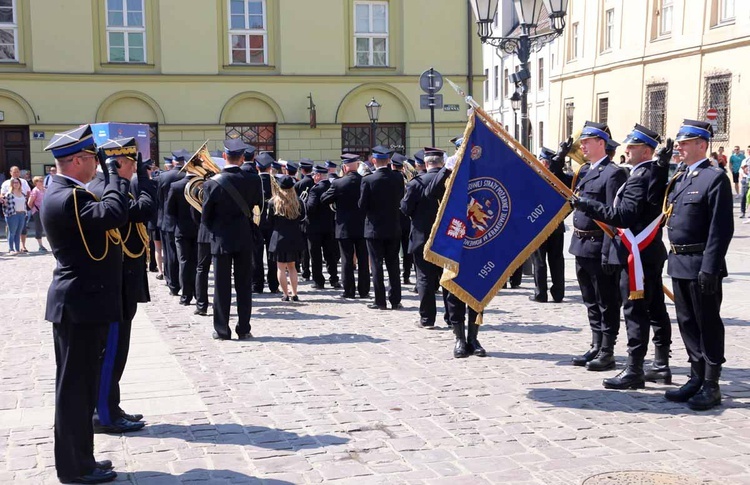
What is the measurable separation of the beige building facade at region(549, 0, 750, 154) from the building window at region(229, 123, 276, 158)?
47.4 feet

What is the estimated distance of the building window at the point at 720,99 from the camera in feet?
105

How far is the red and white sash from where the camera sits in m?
7.07

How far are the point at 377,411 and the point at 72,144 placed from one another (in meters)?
3.03

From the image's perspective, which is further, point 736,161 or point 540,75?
point 540,75

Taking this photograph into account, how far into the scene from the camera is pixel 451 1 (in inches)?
1196

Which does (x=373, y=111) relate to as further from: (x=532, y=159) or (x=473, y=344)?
(x=532, y=159)

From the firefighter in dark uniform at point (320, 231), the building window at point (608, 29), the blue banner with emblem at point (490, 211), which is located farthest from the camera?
the building window at point (608, 29)

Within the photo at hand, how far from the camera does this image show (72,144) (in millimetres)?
5207

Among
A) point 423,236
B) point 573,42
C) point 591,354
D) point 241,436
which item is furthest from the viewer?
point 573,42

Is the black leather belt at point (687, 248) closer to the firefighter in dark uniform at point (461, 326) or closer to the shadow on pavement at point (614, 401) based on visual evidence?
the shadow on pavement at point (614, 401)

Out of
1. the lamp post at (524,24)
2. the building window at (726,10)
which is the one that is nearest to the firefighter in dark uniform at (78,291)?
the lamp post at (524,24)

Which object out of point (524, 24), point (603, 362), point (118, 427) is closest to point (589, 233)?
point (603, 362)

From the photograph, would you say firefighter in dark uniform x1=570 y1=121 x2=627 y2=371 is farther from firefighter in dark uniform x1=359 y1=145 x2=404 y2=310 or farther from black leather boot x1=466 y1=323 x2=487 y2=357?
firefighter in dark uniform x1=359 y1=145 x2=404 y2=310

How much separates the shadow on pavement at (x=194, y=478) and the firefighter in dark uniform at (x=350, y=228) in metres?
7.30
